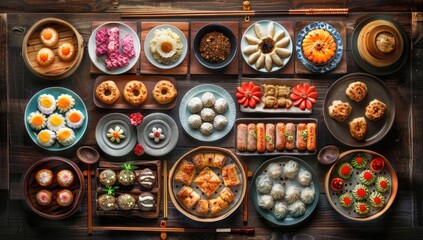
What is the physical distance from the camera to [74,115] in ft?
15.5

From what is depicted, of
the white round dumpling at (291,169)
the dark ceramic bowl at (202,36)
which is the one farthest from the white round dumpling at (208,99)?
the white round dumpling at (291,169)

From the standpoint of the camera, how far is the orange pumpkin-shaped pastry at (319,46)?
4758mm

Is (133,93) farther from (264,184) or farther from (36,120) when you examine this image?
(264,184)

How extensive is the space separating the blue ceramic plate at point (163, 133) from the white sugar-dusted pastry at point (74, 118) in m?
0.53

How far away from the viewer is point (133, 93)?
4.79 meters

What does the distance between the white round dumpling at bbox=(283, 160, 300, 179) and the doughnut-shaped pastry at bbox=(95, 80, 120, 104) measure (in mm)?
1683

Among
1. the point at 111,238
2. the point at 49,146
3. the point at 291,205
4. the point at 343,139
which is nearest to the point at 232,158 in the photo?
the point at 291,205

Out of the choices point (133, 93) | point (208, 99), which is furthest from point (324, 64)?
point (133, 93)

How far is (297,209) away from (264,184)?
1.23 ft

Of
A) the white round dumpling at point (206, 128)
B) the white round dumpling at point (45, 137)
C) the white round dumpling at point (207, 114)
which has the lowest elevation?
the white round dumpling at point (45, 137)

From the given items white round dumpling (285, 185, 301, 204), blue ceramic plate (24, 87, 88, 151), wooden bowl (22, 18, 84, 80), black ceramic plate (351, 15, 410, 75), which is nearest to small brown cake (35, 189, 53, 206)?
blue ceramic plate (24, 87, 88, 151)

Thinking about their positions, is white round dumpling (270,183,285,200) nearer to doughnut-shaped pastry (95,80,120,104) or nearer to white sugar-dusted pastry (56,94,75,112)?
doughnut-shaped pastry (95,80,120,104)

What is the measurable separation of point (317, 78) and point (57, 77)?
242 cm

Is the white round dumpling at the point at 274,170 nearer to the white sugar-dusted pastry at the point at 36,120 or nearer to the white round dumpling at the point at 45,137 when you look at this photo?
the white round dumpling at the point at 45,137
